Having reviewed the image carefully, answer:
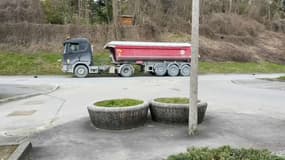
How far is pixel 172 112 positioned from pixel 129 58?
15543 mm

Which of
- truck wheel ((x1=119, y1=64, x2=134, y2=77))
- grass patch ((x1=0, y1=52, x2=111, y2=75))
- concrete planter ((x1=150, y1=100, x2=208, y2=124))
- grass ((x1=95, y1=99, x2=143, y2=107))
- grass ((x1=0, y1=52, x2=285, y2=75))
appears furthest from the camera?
grass ((x1=0, y1=52, x2=285, y2=75))

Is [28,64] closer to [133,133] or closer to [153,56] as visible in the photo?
[153,56]

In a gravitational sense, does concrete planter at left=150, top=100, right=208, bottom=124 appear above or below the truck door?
below

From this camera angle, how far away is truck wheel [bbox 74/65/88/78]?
816 inches

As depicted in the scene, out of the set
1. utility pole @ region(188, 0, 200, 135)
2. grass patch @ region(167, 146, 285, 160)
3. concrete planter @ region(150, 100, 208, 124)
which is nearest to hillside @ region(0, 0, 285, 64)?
concrete planter @ region(150, 100, 208, 124)

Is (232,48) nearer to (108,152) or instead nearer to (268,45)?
(268,45)

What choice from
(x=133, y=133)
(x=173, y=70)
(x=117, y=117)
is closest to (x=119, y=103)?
(x=117, y=117)

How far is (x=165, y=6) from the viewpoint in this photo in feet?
111

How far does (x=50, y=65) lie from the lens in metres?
24.4

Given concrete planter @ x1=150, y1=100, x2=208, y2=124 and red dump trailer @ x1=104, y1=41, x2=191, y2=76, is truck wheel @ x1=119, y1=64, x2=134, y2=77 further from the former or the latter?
concrete planter @ x1=150, y1=100, x2=208, y2=124

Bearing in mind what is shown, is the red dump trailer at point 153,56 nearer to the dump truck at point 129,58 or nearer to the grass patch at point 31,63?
the dump truck at point 129,58

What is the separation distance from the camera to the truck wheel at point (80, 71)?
20734mm

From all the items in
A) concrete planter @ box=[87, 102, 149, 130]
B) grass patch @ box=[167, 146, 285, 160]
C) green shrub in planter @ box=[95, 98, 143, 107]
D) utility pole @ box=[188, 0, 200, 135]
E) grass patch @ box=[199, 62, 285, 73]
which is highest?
utility pole @ box=[188, 0, 200, 135]

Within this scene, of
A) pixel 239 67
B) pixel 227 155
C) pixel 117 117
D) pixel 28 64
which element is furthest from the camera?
pixel 239 67
